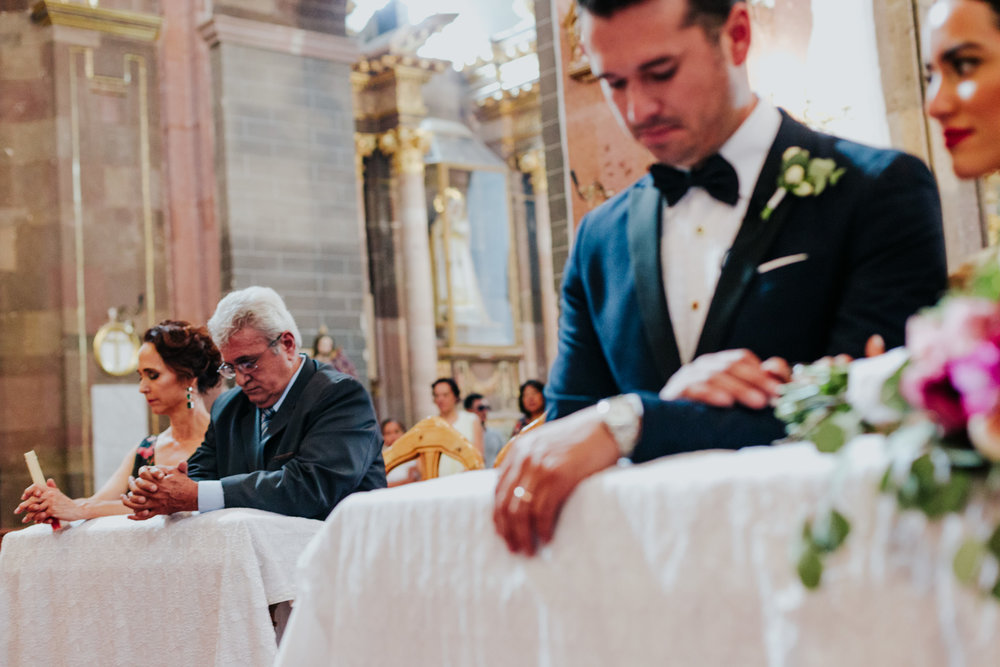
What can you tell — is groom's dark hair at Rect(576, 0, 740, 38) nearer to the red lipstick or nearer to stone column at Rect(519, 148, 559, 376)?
the red lipstick

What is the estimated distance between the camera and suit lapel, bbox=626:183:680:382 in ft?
6.77

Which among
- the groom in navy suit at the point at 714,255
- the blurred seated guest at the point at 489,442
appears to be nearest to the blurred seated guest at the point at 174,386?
the groom in navy suit at the point at 714,255

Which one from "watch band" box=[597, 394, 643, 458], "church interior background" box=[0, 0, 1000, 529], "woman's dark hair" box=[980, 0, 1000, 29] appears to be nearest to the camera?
"woman's dark hair" box=[980, 0, 1000, 29]

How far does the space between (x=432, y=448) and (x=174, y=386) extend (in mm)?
1101

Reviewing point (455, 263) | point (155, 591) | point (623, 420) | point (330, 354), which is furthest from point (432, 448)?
point (455, 263)

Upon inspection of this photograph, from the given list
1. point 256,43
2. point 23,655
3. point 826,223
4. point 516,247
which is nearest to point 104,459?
point 256,43

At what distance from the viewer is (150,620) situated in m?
3.62

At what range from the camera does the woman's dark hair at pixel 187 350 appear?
502cm

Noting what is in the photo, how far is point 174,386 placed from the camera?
5066 mm

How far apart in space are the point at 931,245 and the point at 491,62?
19.3 metres

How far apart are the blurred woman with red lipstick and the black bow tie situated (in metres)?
0.45

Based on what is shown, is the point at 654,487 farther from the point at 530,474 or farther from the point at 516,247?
the point at 516,247

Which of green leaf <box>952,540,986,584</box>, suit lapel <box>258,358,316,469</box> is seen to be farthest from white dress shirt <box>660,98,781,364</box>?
suit lapel <box>258,358,316,469</box>

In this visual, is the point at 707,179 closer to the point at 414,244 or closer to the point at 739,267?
the point at 739,267
